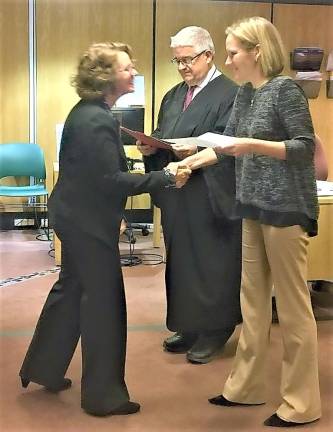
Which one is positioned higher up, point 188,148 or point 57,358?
point 188,148

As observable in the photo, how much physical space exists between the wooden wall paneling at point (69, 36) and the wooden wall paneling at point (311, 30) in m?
1.46

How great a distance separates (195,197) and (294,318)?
90cm

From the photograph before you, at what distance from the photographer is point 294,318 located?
2.22 metres

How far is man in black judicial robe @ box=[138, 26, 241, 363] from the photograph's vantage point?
2.87 metres

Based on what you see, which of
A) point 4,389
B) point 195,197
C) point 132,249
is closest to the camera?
point 4,389

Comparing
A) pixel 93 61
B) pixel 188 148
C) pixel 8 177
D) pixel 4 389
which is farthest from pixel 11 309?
pixel 8 177

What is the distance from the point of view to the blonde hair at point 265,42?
215 cm

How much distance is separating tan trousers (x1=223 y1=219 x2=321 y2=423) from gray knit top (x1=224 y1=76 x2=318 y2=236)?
59 mm

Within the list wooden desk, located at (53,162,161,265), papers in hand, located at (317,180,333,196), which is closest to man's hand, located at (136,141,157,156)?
wooden desk, located at (53,162,161,265)

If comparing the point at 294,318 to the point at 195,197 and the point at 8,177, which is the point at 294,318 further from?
the point at 8,177

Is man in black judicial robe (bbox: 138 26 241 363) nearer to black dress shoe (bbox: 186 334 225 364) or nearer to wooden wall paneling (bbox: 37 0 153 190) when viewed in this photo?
black dress shoe (bbox: 186 334 225 364)

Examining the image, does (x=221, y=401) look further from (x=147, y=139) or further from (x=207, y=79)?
(x=207, y=79)

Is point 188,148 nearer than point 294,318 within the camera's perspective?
No

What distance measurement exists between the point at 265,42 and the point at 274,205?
56 centimetres
